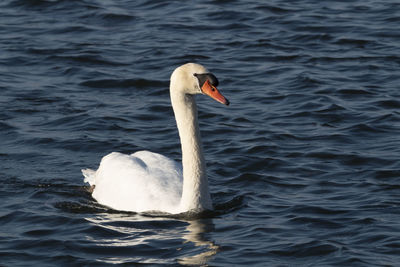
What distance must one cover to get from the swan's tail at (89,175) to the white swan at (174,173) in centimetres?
14

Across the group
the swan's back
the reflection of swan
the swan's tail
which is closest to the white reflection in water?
the reflection of swan

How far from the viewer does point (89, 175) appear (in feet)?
37.5

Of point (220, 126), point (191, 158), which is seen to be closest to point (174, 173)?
point (191, 158)

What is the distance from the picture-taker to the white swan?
9758mm

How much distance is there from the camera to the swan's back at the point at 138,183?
10328 millimetres

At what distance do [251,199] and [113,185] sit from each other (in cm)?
155

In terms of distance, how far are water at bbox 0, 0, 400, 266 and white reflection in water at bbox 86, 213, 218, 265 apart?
2 centimetres

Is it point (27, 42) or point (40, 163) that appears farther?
point (27, 42)

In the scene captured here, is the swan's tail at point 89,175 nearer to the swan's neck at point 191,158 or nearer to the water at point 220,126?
the water at point 220,126

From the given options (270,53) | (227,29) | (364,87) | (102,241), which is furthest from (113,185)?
(227,29)

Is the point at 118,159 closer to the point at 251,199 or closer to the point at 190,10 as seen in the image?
the point at 251,199

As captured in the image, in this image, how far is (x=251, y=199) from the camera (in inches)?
431

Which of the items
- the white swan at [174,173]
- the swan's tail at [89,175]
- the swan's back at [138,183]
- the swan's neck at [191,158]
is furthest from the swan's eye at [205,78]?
the swan's tail at [89,175]

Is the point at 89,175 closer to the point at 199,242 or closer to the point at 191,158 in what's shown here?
the point at 191,158
